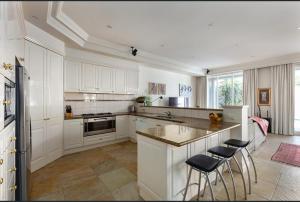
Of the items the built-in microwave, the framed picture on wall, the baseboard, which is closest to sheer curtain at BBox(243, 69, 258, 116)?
the framed picture on wall

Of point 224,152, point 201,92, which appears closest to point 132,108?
point 224,152

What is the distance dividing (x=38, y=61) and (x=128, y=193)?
Answer: 2.66 meters

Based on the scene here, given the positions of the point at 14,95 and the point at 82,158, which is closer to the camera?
the point at 14,95

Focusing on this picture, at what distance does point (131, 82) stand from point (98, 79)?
102 centimetres

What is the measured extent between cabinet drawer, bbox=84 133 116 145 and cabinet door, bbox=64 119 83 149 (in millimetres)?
152

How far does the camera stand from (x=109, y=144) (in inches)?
146

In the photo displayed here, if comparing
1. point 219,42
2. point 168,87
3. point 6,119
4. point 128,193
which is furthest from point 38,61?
point 168,87

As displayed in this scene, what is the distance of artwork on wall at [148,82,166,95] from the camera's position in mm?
5316

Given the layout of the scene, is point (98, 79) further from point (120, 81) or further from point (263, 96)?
point (263, 96)

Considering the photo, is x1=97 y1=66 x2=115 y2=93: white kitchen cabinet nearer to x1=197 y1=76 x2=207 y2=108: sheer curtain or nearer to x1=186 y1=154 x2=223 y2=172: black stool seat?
x1=186 y1=154 x2=223 y2=172: black stool seat

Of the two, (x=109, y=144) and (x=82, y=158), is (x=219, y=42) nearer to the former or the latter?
(x=109, y=144)

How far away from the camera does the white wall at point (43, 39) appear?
225 centimetres

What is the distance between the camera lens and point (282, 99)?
4.88 meters

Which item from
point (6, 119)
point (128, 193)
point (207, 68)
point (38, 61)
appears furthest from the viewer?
point (207, 68)
